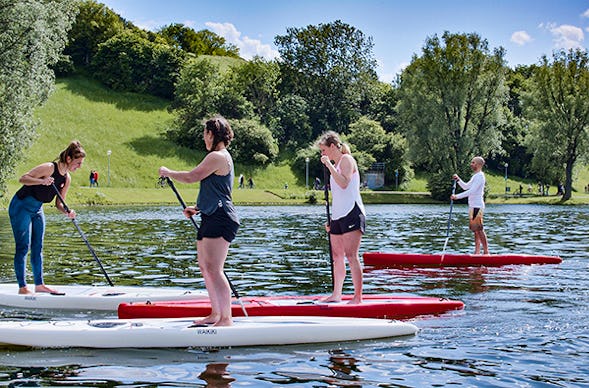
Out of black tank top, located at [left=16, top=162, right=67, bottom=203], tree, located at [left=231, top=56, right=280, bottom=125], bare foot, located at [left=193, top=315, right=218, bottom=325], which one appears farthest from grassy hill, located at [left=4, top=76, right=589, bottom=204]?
bare foot, located at [left=193, top=315, right=218, bottom=325]

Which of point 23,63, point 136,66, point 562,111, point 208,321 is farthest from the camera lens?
point 136,66

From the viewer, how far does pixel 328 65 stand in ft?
331

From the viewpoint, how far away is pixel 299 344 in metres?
9.04

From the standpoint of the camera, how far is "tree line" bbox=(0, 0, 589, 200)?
6638 centimetres

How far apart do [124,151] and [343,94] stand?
112ft

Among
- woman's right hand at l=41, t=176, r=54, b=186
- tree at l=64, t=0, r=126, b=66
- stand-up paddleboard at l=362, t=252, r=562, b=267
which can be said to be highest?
tree at l=64, t=0, r=126, b=66

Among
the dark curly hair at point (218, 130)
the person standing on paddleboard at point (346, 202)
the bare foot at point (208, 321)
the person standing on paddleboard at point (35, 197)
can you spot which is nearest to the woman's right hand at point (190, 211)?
the dark curly hair at point (218, 130)

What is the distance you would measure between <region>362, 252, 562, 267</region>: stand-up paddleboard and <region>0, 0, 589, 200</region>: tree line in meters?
21.1

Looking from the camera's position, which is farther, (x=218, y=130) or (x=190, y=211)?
(x=190, y=211)

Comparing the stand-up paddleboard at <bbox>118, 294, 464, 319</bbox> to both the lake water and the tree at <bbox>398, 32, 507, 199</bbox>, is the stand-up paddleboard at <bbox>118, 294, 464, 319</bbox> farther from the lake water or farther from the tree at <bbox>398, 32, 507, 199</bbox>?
the tree at <bbox>398, 32, 507, 199</bbox>

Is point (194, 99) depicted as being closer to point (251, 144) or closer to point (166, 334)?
point (251, 144)

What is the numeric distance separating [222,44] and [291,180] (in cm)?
6561

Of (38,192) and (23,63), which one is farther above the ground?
(23,63)

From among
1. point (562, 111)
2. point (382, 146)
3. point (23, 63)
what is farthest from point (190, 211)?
point (382, 146)
